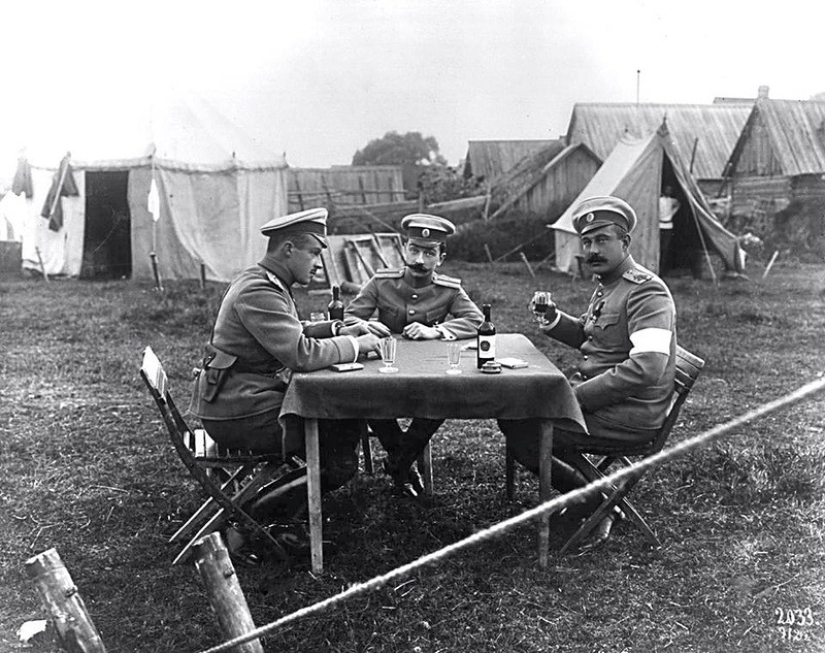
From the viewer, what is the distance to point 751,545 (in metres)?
4.21

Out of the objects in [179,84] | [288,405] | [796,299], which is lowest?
[796,299]

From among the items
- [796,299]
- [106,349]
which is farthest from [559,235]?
[106,349]

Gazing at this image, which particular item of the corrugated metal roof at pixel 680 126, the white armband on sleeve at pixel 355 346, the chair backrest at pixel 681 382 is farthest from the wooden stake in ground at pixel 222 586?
the corrugated metal roof at pixel 680 126

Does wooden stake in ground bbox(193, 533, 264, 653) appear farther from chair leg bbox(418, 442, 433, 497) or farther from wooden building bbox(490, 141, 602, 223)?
wooden building bbox(490, 141, 602, 223)

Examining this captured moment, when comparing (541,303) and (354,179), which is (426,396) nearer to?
(541,303)

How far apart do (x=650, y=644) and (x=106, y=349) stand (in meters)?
7.57

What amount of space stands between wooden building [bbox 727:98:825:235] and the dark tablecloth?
21710 mm

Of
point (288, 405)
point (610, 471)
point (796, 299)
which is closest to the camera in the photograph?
point (288, 405)

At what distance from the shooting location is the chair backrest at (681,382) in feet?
13.4

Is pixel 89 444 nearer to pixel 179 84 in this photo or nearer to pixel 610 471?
pixel 610 471

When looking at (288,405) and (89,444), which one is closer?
(288,405)

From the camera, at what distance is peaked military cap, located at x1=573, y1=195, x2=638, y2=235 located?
4.29 metres

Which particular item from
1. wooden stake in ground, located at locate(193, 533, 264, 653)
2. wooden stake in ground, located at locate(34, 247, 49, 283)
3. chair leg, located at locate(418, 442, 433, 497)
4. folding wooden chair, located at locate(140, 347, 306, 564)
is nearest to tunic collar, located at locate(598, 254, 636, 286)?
chair leg, located at locate(418, 442, 433, 497)

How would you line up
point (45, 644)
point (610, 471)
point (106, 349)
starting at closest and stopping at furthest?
point (45, 644) → point (610, 471) → point (106, 349)
